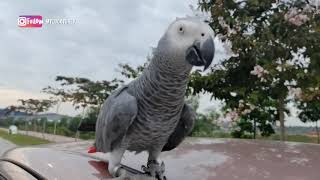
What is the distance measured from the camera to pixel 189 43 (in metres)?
1.49

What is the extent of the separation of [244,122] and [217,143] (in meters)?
6.25

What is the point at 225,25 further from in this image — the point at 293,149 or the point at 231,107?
the point at 293,149

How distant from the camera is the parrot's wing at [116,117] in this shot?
5.25 feet

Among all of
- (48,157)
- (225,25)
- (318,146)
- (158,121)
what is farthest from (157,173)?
(225,25)

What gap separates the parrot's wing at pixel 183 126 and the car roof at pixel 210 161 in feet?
0.26

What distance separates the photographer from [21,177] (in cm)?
154

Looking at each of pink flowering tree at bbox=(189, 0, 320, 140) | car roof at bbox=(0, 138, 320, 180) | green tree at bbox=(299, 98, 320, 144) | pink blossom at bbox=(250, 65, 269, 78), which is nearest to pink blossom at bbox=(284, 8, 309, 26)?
pink flowering tree at bbox=(189, 0, 320, 140)

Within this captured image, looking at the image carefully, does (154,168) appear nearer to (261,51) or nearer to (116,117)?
(116,117)

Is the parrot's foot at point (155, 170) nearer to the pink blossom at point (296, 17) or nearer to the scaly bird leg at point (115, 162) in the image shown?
the scaly bird leg at point (115, 162)

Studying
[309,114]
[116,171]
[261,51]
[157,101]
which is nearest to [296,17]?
[261,51]

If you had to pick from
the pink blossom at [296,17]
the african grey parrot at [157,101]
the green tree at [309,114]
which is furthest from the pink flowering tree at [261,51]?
the african grey parrot at [157,101]

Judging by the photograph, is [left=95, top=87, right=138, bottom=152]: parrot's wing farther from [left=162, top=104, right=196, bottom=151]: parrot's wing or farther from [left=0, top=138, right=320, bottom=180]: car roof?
[left=162, top=104, right=196, bottom=151]: parrot's wing

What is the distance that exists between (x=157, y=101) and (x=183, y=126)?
0.76 ft

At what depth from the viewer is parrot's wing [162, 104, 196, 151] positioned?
1.76 m
